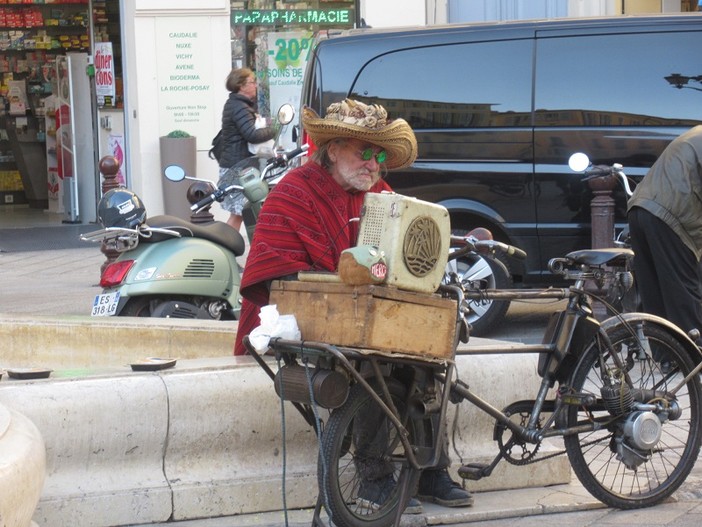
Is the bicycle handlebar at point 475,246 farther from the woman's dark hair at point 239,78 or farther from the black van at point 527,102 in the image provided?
the woman's dark hair at point 239,78

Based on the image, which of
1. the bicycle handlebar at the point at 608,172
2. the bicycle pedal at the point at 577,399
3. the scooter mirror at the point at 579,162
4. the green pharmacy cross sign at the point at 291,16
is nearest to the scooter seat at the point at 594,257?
the bicycle pedal at the point at 577,399

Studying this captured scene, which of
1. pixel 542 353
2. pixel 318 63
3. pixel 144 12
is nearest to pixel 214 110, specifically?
pixel 144 12

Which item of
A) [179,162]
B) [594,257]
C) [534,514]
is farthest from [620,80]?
[179,162]

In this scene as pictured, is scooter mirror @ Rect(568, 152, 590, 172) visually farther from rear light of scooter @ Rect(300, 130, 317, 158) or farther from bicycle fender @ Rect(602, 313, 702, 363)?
bicycle fender @ Rect(602, 313, 702, 363)

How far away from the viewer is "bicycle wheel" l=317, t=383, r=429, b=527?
177 inches

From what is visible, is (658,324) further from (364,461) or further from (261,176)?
(261,176)

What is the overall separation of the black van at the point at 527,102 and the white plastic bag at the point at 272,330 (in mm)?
4535

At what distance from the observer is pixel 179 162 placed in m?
13.8

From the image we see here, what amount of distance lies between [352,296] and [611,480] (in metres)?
1.68

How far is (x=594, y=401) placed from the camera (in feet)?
16.6

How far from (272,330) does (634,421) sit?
160cm

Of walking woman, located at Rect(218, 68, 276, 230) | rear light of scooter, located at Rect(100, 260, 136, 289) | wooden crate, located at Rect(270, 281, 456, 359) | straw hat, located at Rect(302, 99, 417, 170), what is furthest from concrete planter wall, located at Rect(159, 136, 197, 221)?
wooden crate, located at Rect(270, 281, 456, 359)

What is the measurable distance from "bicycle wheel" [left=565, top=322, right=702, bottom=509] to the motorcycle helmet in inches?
125

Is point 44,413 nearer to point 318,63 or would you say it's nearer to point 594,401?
point 594,401
